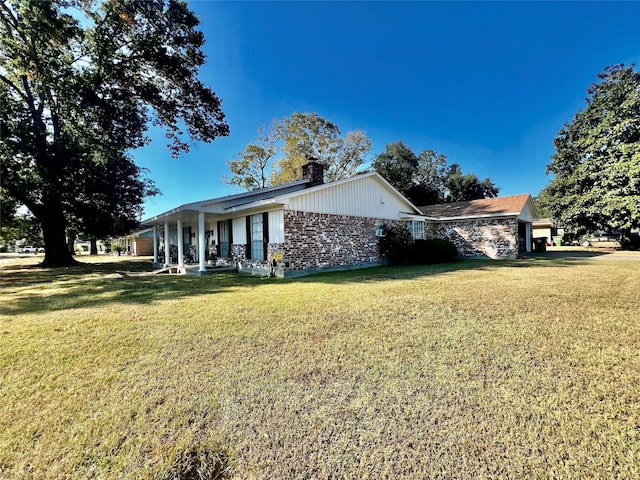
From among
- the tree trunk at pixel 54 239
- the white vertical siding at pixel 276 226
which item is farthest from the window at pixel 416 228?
the tree trunk at pixel 54 239

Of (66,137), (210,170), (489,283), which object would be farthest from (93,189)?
(489,283)

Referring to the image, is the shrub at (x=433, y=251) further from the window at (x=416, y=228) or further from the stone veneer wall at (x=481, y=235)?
the stone veneer wall at (x=481, y=235)

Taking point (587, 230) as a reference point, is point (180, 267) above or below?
below

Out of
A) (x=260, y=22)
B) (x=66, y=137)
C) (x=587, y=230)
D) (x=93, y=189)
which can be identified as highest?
(x=260, y=22)

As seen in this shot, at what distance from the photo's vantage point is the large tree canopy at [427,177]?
29.8 meters

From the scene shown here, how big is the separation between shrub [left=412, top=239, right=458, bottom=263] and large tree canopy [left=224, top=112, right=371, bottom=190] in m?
15.7

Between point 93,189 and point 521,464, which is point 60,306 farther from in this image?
point 93,189

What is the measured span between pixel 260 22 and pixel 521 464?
1501 centimetres

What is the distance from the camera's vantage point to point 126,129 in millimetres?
15680

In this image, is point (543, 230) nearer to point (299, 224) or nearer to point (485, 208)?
point (485, 208)

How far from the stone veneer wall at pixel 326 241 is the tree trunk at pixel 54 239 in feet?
49.2

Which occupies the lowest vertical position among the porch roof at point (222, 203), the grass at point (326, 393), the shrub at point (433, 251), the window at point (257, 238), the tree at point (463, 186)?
the grass at point (326, 393)

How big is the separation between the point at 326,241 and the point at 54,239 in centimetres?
1700

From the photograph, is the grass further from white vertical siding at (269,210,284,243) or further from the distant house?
the distant house
